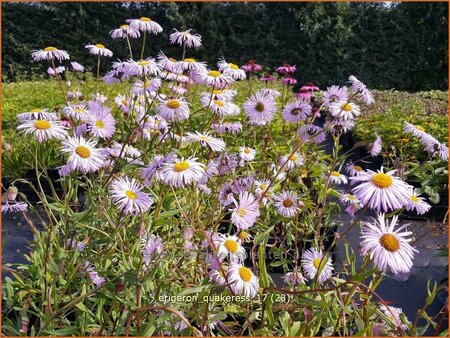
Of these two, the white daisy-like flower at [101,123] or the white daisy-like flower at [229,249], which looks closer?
the white daisy-like flower at [229,249]

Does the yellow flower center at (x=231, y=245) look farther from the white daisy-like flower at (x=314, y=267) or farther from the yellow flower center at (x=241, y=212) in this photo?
the white daisy-like flower at (x=314, y=267)

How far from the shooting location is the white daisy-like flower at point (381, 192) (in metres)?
0.90

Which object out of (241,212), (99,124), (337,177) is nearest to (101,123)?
(99,124)

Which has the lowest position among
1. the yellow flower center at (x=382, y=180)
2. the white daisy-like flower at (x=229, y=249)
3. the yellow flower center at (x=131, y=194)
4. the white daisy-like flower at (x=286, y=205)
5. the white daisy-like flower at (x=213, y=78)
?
the white daisy-like flower at (x=286, y=205)

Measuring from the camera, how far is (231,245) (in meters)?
1.11

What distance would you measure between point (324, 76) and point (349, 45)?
2.44 feet

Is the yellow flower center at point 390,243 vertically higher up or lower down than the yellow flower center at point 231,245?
higher up

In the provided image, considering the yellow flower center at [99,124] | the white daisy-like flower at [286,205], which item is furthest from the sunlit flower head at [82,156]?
the white daisy-like flower at [286,205]

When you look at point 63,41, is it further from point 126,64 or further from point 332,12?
point 126,64

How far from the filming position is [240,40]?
897cm

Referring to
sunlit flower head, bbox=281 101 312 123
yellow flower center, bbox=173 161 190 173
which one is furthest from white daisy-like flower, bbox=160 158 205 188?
sunlit flower head, bbox=281 101 312 123

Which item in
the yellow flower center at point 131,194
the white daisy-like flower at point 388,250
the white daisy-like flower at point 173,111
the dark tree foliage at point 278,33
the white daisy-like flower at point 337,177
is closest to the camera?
the white daisy-like flower at point 388,250

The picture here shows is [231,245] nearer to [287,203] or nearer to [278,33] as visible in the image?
[287,203]

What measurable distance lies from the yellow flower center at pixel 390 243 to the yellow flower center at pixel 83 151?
2.24 feet
